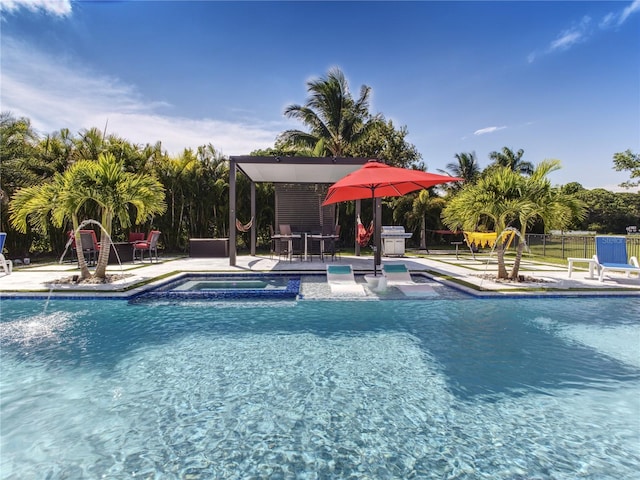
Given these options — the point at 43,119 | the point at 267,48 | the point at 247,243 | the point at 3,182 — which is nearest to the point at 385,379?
the point at 267,48

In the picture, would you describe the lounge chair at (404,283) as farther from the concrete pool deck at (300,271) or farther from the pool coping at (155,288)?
the concrete pool deck at (300,271)

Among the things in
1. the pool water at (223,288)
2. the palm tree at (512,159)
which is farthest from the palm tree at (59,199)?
the palm tree at (512,159)

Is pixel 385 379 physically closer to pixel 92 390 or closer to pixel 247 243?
pixel 92 390

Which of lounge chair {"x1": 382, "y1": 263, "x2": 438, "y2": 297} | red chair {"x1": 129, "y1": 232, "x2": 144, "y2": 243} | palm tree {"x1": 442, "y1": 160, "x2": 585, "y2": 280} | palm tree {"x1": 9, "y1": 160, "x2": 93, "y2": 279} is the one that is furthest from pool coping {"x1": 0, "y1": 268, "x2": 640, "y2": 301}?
red chair {"x1": 129, "y1": 232, "x2": 144, "y2": 243}

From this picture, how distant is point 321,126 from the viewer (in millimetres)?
18859

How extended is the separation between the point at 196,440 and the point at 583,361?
153 inches

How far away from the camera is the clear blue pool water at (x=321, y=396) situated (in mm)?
2279

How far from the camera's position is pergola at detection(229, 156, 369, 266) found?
32.9ft

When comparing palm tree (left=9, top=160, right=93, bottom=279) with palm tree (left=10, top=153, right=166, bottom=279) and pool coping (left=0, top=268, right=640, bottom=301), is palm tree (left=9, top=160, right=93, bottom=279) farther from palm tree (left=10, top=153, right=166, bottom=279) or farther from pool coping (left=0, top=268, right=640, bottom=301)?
pool coping (left=0, top=268, right=640, bottom=301)

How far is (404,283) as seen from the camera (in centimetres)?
748

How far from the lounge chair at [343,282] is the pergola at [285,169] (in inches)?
146

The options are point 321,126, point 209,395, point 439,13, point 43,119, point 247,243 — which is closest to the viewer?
point 209,395

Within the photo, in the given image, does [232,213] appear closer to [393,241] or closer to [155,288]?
[155,288]

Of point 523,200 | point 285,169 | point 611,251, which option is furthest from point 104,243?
point 611,251
